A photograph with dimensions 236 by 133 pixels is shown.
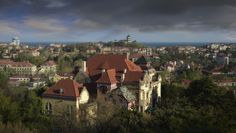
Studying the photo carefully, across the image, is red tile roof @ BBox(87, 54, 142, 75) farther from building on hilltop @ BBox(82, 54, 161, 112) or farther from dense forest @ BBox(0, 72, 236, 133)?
dense forest @ BBox(0, 72, 236, 133)

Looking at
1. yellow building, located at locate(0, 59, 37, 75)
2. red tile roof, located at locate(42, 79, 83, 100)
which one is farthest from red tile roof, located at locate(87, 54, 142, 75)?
yellow building, located at locate(0, 59, 37, 75)

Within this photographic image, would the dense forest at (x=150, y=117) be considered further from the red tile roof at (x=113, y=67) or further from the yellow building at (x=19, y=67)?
the yellow building at (x=19, y=67)

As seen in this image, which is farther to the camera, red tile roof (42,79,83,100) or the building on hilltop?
the building on hilltop

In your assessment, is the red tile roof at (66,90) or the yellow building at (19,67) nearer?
the red tile roof at (66,90)

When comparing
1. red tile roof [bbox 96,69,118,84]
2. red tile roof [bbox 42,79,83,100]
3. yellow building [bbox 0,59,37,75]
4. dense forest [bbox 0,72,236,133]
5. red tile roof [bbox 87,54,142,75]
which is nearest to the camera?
dense forest [bbox 0,72,236,133]

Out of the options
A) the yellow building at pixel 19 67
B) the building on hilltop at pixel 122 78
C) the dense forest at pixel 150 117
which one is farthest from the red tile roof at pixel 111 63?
the yellow building at pixel 19 67

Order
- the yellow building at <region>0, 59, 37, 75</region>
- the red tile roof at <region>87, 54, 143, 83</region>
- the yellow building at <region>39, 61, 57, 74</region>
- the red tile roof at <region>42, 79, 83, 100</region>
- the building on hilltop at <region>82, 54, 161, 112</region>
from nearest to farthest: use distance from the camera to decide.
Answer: the red tile roof at <region>42, 79, 83, 100</region>
the building on hilltop at <region>82, 54, 161, 112</region>
the red tile roof at <region>87, 54, 143, 83</region>
the yellow building at <region>0, 59, 37, 75</region>
the yellow building at <region>39, 61, 57, 74</region>
